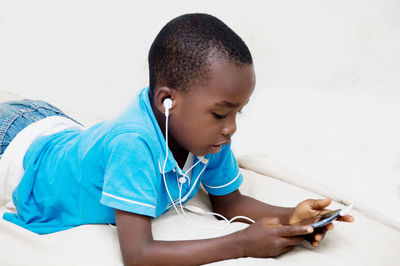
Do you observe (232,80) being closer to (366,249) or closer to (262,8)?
(366,249)

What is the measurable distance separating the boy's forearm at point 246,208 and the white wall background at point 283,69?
370mm

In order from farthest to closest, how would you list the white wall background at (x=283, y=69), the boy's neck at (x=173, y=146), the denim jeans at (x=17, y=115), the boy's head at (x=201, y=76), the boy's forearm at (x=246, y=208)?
the white wall background at (x=283, y=69)
the denim jeans at (x=17, y=115)
the boy's forearm at (x=246, y=208)
the boy's neck at (x=173, y=146)
the boy's head at (x=201, y=76)

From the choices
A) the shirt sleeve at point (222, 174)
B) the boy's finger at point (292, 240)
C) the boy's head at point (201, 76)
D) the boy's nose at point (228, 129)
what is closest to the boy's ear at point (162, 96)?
the boy's head at point (201, 76)

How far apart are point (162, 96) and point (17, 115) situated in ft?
1.95

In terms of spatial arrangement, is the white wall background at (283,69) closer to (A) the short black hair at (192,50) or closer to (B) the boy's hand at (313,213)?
(B) the boy's hand at (313,213)

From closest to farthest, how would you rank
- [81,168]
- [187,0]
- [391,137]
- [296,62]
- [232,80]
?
[232,80], [81,168], [391,137], [296,62], [187,0]

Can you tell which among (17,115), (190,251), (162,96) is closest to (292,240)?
(190,251)

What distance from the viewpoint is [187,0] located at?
2.16 metres

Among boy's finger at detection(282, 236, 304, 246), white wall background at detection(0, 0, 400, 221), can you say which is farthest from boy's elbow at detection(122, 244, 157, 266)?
white wall background at detection(0, 0, 400, 221)

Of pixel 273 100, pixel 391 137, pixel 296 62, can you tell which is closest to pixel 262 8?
pixel 296 62

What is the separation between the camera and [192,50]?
0.98 metres

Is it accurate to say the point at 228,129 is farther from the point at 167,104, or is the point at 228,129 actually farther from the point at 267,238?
the point at 267,238

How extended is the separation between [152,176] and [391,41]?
1302 millimetres

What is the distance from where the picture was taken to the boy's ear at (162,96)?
1.02 metres
